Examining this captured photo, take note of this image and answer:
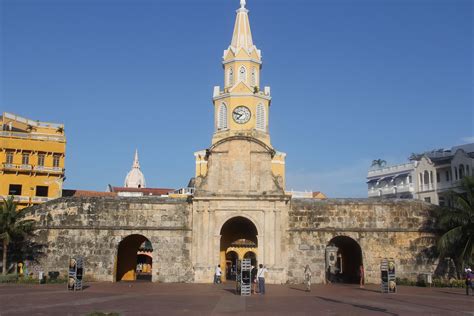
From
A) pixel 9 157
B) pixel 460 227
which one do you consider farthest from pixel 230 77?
pixel 460 227

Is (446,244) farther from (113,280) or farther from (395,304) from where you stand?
(113,280)

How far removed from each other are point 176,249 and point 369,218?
13858 millimetres

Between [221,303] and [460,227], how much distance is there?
1910 cm

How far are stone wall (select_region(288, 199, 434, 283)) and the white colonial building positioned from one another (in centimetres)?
1932

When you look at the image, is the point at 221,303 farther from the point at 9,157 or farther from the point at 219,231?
the point at 9,157

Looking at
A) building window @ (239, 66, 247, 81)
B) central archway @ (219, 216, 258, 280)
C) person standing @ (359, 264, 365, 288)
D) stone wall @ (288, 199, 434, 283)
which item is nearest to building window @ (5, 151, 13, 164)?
building window @ (239, 66, 247, 81)

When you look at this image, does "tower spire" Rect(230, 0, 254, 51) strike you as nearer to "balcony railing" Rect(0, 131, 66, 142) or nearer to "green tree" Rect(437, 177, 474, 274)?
"balcony railing" Rect(0, 131, 66, 142)

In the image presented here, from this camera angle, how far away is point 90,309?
19344 millimetres

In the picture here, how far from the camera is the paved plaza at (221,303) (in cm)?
1898

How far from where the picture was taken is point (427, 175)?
66.1m

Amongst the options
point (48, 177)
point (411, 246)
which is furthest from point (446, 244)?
point (48, 177)

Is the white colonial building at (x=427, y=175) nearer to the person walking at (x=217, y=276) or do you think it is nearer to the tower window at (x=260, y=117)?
the tower window at (x=260, y=117)

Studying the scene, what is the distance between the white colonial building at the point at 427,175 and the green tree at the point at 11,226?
4062 centimetres

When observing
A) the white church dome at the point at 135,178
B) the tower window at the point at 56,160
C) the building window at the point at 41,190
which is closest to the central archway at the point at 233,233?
the building window at the point at 41,190
